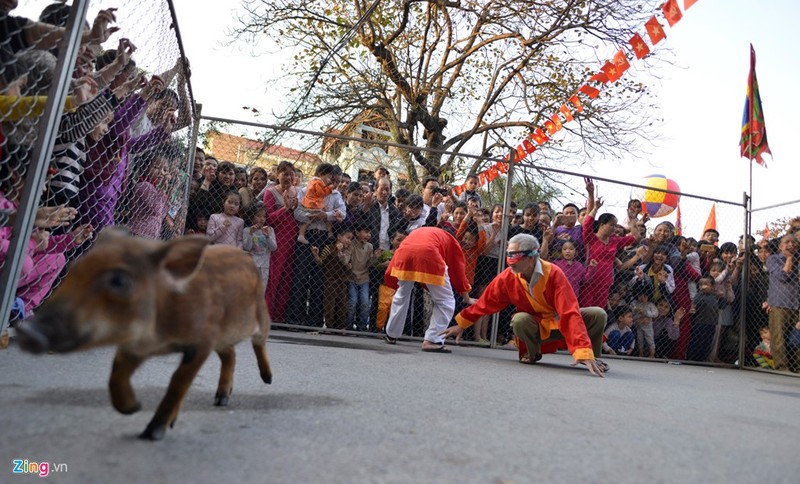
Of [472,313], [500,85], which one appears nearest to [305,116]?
[500,85]

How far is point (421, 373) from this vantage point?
5070 millimetres

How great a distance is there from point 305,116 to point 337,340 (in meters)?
10.4

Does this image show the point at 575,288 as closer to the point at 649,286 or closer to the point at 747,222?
the point at 649,286

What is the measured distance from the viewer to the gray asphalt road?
214 cm

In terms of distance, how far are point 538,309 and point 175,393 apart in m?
4.80

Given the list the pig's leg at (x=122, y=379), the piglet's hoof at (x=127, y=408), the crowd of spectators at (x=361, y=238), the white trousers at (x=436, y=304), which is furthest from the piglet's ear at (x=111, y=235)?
the white trousers at (x=436, y=304)

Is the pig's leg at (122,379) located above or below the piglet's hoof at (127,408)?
above

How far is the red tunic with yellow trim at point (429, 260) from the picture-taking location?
23.8 feet

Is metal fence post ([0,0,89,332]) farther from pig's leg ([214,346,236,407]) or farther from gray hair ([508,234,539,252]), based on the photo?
gray hair ([508,234,539,252])

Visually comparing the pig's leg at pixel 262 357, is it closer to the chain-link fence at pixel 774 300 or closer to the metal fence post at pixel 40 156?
the metal fence post at pixel 40 156

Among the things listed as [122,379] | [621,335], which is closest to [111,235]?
[122,379]

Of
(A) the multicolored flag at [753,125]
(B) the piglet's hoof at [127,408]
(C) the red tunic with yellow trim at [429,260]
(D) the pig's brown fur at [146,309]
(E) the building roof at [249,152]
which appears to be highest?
(A) the multicolored flag at [753,125]

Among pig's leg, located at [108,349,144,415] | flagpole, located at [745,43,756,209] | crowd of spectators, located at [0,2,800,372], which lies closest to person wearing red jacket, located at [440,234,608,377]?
crowd of spectators, located at [0,2,800,372]

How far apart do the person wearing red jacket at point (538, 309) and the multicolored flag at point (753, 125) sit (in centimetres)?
548
